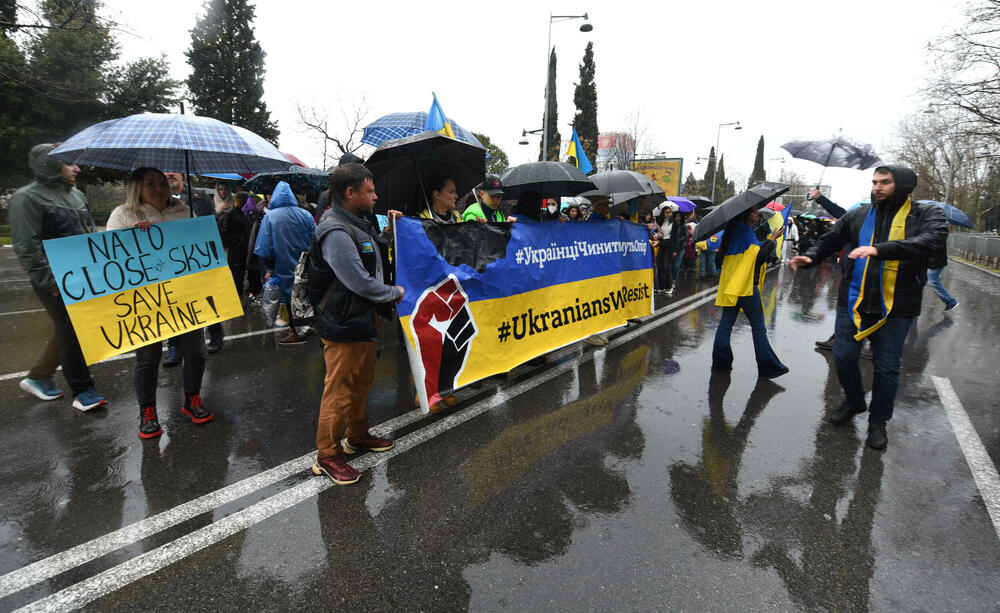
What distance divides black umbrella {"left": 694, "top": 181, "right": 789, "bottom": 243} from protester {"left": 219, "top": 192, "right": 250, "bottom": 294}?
657 centimetres

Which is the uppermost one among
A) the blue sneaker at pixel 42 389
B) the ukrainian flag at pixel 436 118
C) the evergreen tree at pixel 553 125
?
the evergreen tree at pixel 553 125

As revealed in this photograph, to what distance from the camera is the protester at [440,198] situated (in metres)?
4.61

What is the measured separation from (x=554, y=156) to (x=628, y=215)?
27.9 metres

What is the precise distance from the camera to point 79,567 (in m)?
2.32

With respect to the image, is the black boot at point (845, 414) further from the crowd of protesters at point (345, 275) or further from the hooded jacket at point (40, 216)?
the hooded jacket at point (40, 216)

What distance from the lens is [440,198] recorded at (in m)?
4.63

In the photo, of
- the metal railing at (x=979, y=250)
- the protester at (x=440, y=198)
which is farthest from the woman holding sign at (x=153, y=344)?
the metal railing at (x=979, y=250)

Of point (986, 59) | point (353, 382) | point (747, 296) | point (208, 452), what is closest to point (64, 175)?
point (208, 452)

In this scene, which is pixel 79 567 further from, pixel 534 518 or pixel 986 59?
pixel 986 59

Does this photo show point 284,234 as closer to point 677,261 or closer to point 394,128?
point 394,128

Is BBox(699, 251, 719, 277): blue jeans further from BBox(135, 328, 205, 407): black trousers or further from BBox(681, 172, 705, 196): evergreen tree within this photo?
BBox(681, 172, 705, 196): evergreen tree

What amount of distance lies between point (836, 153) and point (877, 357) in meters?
2.91

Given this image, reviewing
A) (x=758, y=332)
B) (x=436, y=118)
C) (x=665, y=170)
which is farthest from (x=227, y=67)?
(x=758, y=332)

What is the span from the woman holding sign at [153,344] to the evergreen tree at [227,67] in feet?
136
